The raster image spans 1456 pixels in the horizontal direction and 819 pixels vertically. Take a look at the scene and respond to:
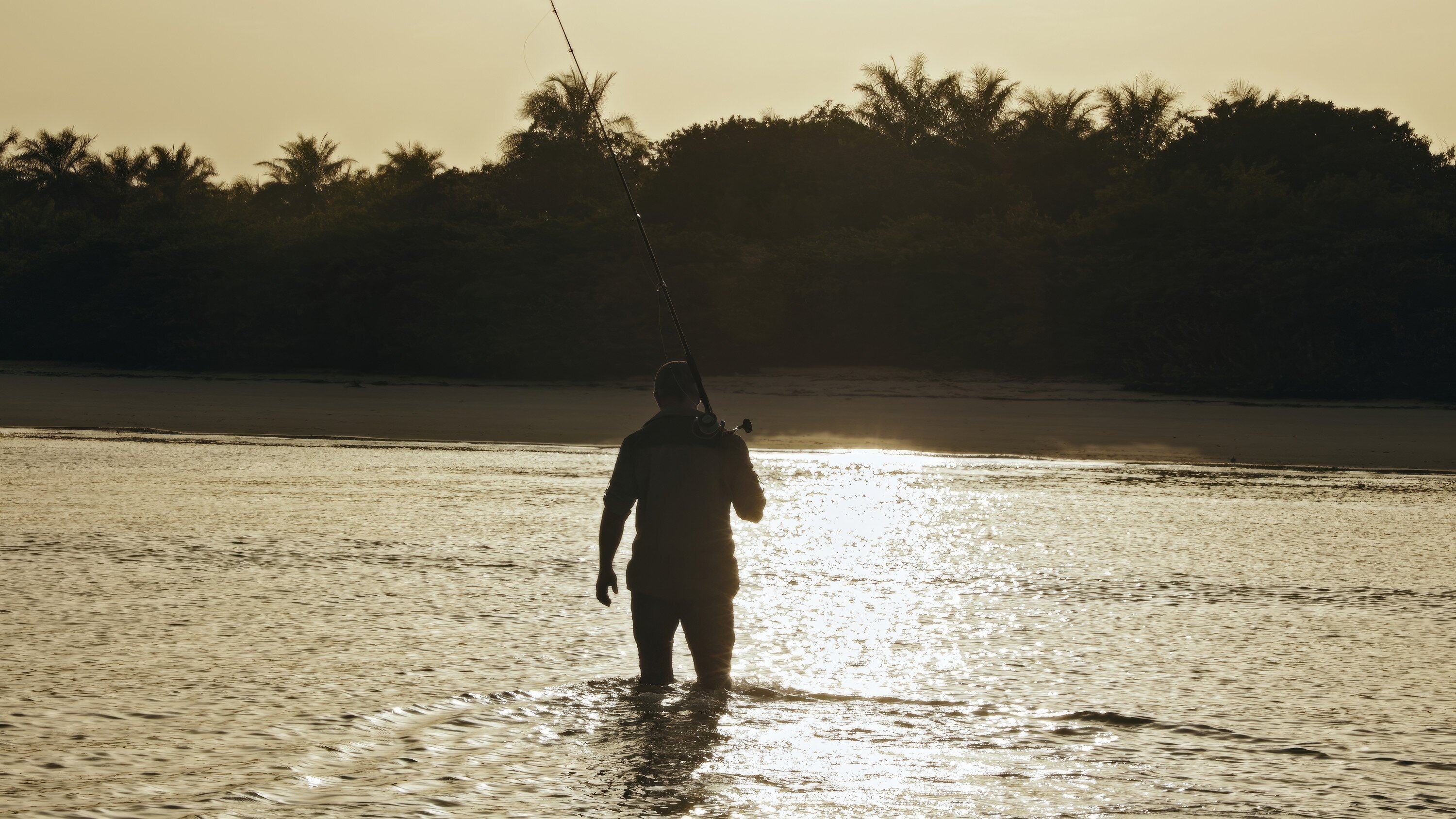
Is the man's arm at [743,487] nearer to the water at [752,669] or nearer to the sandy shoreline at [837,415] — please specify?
the water at [752,669]

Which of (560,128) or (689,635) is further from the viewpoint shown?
(560,128)

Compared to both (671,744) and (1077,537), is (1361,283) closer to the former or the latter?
(1077,537)

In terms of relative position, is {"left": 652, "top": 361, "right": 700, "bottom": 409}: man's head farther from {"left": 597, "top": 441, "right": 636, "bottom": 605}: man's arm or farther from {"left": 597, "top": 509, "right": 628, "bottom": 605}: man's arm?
{"left": 597, "top": 509, "right": 628, "bottom": 605}: man's arm

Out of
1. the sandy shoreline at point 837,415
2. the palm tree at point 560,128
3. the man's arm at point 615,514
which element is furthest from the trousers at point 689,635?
the palm tree at point 560,128

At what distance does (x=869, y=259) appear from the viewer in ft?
109

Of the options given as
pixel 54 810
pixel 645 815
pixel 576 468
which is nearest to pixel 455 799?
pixel 645 815

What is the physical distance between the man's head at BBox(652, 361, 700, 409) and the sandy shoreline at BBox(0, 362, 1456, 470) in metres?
13.0

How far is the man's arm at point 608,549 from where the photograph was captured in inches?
191

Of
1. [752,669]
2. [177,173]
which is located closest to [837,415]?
[752,669]

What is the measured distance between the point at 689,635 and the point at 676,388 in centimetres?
84

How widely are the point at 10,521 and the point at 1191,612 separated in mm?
7366

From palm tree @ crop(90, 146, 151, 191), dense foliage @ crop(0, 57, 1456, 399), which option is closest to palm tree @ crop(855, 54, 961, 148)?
dense foliage @ crop(0, 57, 1456, 399)

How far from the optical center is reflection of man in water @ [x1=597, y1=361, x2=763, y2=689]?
484cm

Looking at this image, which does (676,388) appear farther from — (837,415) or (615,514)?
(837,415)
